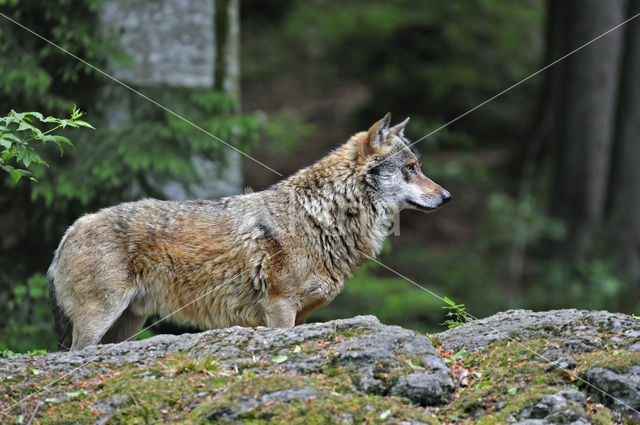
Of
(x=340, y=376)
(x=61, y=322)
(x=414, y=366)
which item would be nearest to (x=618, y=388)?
(x=414, y=366)

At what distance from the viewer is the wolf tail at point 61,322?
7.44 metres

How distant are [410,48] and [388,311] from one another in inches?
395

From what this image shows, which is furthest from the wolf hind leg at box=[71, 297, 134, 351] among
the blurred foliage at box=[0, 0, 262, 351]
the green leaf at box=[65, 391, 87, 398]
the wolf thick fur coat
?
the blurred foliage at box=[0, 0, 262, 351]

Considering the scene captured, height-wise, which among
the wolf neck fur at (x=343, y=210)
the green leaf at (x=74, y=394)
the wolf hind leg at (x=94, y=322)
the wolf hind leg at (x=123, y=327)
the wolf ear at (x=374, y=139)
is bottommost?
the wolf hind leg at (x=123, y=327)

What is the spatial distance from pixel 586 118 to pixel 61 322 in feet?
46.6

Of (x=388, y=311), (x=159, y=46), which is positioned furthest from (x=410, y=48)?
(x=159, y=46)

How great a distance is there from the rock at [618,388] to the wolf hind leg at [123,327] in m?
4.31

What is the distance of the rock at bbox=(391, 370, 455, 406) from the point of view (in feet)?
17.6

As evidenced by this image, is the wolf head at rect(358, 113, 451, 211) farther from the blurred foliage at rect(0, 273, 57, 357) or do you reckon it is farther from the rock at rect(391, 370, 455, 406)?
the blurred foliage at rect(0, 273, 57, 357)

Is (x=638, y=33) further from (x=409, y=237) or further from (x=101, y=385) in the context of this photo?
Result: (x=101, y=385)

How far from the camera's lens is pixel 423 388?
5.38m

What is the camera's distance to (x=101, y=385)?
547cm

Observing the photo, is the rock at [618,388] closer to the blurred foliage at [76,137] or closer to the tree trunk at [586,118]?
the blurred foliage at [76,137]

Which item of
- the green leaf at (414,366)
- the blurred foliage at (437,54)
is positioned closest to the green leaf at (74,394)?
the green leaf at (414,366)
